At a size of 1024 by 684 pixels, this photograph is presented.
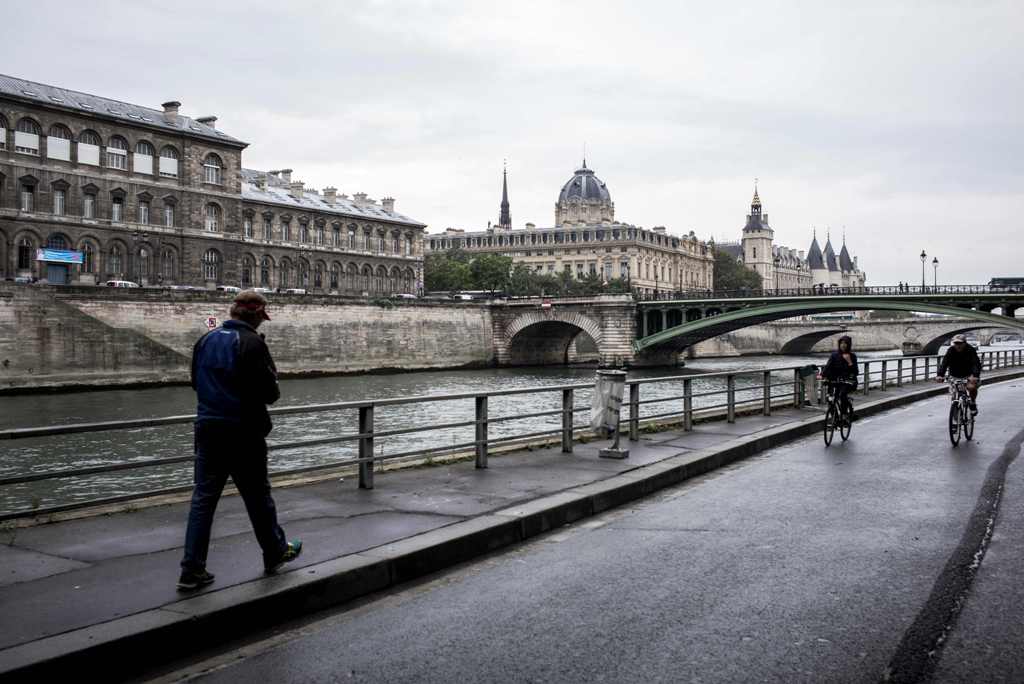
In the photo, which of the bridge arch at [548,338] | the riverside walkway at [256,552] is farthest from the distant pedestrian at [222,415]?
the bridge arch at [548,338]

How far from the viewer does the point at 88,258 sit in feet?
195

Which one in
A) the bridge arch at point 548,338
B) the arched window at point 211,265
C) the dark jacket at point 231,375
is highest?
the arched window at point 211,265

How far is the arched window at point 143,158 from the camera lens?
60656 millimetres

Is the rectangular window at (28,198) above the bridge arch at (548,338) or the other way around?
above

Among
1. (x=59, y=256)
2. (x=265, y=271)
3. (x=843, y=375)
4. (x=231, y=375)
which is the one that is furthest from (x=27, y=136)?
(x=231, y=375)

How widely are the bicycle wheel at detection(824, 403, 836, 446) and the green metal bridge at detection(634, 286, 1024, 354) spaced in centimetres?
4173

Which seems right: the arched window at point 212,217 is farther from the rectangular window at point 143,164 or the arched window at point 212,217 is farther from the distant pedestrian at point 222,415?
the distant pedestrian at point 222,415

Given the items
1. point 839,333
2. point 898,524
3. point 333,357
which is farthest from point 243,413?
point 839,333

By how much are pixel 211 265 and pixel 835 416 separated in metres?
58.6

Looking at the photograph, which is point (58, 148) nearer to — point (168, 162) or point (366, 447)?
point (168, 162)

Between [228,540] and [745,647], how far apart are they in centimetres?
380

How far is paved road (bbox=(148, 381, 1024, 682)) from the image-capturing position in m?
4.77

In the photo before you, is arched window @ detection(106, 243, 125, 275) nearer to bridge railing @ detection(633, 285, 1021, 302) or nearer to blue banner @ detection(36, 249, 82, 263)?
blue banner @ detection(36, 249, 82, 263)

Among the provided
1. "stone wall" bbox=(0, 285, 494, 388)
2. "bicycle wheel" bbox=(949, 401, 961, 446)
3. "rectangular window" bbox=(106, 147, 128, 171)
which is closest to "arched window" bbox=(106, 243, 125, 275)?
"rectangular window" bbox=(106, 147, 128, 171)
